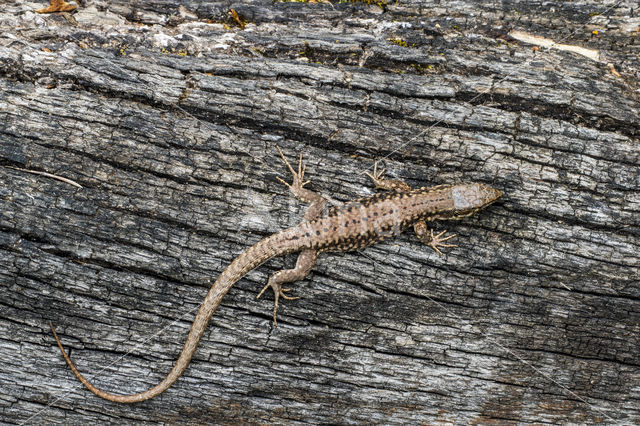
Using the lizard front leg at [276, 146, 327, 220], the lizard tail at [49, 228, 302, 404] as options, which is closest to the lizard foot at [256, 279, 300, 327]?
the lizard tail at [49, 228, 302, 404]

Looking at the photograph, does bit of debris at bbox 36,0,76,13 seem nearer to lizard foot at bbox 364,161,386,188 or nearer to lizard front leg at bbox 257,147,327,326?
lizard front leg at bbox 257,147,327,326

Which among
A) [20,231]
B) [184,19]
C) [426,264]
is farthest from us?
[184,19]

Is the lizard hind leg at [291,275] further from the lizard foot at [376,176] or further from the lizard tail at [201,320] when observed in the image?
the lizard foot at [376,176]

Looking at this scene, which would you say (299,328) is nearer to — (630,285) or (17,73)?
(630,285)

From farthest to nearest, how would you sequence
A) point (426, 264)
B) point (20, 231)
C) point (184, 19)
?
1. point (184, 19)
2. point (426, 264)
3. point (20, 231)

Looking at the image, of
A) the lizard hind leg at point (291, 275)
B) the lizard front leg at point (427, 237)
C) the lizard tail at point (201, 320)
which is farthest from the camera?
the lizard front leg at point (427, 237)

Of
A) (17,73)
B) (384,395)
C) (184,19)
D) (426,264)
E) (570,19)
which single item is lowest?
(384,395)

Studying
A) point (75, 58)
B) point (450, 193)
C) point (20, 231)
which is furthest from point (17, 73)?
point (450, 193)

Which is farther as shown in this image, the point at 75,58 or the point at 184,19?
the point at 184,19

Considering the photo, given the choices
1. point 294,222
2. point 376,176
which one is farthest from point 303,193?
point 376,176

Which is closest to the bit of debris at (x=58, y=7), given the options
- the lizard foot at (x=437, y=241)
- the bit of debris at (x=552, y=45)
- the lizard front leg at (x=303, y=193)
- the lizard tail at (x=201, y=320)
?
the lizard front leg at (x=303, y=193)
